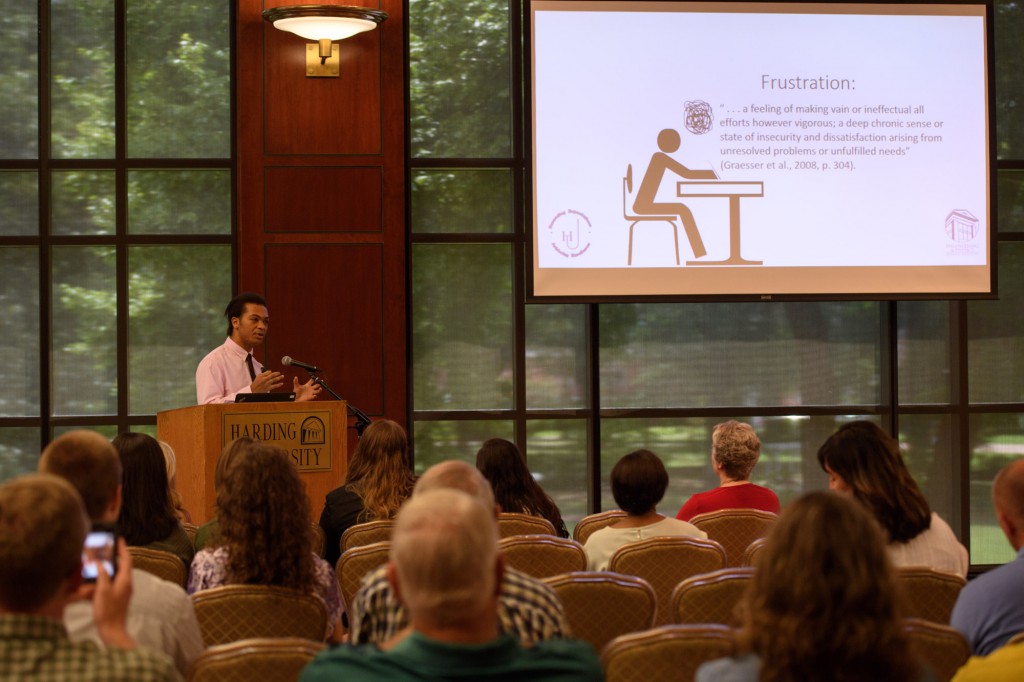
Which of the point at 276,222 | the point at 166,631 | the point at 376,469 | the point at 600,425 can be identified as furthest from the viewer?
the point at 600,425

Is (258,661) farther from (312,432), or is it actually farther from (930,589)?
(312,432)

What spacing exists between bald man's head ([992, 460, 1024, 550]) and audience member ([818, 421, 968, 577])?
76 centimetres

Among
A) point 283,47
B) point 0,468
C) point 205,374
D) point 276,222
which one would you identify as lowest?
point 0,468

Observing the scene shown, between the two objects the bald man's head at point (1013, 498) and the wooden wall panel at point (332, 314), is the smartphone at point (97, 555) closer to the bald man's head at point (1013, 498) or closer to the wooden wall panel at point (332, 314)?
the bald man's head at point (1013, 498)

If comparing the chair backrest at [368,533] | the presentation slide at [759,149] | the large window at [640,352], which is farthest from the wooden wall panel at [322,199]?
the chair backrest at [368,533]

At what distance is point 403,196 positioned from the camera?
25.2 feet

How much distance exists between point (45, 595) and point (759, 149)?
6.31 meters

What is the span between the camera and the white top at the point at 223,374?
21.7 feet

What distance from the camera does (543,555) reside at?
375 cm

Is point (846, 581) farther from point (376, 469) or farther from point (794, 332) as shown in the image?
point (794, 332)

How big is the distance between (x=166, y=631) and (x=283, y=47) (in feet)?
18.3

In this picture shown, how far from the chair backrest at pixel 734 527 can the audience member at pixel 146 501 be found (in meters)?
1.95

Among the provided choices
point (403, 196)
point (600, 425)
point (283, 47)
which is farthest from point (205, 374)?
point (600, 425)

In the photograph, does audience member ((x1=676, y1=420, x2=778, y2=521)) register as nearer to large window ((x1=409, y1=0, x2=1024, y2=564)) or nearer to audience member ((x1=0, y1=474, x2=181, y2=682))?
large window ((x1=409, y1=0, x2=1024, y2=564))
